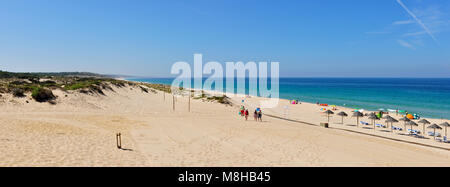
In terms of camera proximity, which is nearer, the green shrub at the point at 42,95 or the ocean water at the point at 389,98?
the green shrub at the point at 42,95

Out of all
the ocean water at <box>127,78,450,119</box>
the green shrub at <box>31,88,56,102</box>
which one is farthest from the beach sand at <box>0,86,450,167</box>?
the ocean water at <box>127,78,450,119</box>

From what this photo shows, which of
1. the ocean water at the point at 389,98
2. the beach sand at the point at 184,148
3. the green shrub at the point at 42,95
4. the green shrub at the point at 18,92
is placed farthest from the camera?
the ocean water at the point at 389,98

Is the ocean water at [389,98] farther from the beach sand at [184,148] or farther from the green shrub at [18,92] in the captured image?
the green shrub at [18,92]

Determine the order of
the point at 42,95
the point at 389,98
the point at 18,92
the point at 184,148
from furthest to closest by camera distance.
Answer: the point at 389,98 < the point at 42,95 < the point at 18,92 < the point at 184,148

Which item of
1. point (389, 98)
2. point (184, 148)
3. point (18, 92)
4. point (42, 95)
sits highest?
point (18, 92)

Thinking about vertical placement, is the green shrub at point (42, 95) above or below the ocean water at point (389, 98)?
above

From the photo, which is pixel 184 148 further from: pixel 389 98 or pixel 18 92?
pixel 389 98

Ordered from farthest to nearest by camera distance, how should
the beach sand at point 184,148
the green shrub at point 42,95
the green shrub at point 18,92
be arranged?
the green shrub at point 42,95
the green shrub at point 18,92
the beach sand at point 184,148

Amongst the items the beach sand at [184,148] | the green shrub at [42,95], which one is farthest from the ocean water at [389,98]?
the green shrub at [42,95]

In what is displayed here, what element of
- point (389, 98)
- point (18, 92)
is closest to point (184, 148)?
point (18, 92)

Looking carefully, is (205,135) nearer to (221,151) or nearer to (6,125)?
(221,151)
